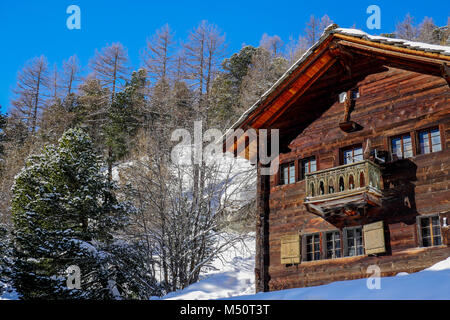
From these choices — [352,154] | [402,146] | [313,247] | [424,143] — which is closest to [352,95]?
[352,154]

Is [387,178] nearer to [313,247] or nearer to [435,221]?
[435,221]

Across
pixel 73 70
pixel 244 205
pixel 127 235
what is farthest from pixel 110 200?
pixel 73 70

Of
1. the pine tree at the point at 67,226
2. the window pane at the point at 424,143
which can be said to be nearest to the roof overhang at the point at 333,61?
the window pane at the point at 424,143

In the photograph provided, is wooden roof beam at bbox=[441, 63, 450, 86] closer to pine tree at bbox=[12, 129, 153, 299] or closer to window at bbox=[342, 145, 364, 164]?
window at bbox=[342, 145, 364, 164]

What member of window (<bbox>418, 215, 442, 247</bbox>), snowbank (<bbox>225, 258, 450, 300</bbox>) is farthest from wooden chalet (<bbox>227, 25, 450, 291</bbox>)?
snowbank (<bbox>225, 258, 450, 300</bbox>)

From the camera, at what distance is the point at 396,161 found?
1516 cm

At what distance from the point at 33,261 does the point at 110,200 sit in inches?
178

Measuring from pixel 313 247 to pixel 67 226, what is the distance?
1238cm

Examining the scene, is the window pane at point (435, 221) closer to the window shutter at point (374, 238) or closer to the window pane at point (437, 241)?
the window pane at point (437, 241)

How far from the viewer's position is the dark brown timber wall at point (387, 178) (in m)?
14.1

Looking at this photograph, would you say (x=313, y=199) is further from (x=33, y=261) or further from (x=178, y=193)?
(x=33, y=261)

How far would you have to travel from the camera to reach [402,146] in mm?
15336

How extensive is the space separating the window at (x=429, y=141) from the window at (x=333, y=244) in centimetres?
385

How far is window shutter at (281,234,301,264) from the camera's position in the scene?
645 inches
